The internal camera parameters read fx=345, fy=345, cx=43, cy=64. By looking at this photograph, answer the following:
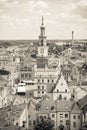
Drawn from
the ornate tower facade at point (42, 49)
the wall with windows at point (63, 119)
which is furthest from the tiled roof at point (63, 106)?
the ornate tower facade at point (42, 49)

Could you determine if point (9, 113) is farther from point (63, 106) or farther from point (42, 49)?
point (42, 49)

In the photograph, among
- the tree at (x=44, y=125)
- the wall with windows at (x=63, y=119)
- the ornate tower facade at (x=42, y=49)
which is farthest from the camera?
the ornate tower facade at (x=42, y=49)

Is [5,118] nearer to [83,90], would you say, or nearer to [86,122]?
[86,122]

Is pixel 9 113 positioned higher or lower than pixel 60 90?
lower

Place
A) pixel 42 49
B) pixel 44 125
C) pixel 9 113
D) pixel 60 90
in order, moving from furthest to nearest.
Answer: pixel 42 49, pixel 60 90, pixel 44 125, pixel 9 113

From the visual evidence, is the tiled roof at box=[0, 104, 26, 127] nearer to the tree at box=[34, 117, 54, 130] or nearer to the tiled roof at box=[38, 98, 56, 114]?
the tree at box=[34, 117, 54, 130]

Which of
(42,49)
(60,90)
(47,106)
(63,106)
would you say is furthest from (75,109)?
(42,49)

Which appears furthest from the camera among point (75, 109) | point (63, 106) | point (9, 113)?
point (63, 106)

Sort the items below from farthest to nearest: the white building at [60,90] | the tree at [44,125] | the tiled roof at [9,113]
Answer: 1. the white building at [60,90]
2. the tree at [44,125]
3. the tiled roof at [9,113]

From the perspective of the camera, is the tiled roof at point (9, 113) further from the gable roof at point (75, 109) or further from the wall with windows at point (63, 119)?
the gable roof at point (75, 109)

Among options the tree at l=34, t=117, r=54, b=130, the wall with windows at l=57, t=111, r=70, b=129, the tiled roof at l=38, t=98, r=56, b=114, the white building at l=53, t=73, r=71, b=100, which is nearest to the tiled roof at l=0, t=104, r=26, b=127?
the tree at l=34, t=117, r=54, b=130

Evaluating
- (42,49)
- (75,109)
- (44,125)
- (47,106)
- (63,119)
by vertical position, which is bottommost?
(63,119)
